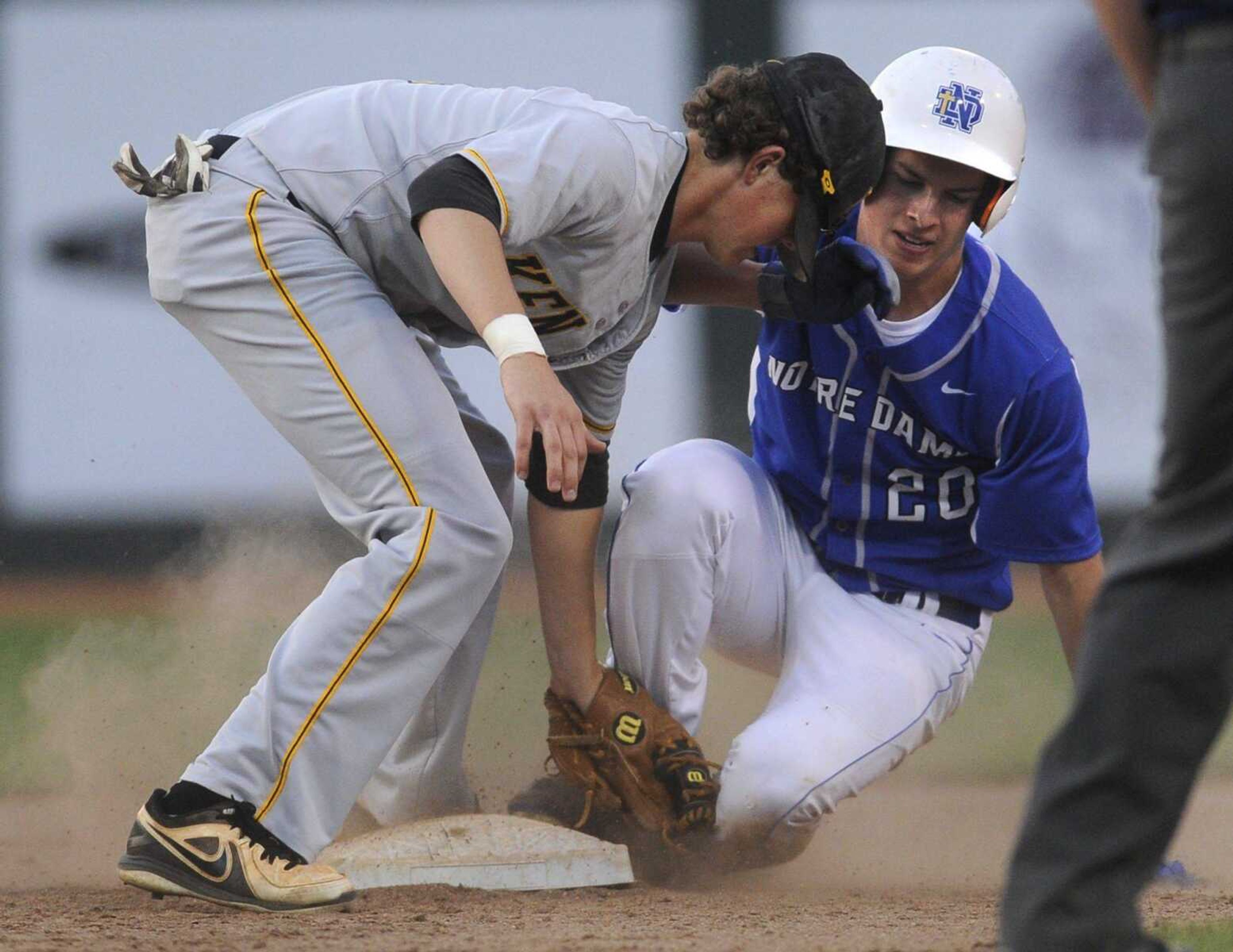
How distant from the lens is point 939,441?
301cm

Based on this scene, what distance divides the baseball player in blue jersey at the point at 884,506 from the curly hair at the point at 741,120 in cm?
38

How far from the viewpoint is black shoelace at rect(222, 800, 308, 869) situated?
2.32 metres

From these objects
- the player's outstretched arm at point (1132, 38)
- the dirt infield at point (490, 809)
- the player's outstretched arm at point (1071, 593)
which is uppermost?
the player's outstretched arm at point (1132, 38)

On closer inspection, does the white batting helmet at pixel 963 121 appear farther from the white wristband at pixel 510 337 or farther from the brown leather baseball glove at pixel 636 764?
the brown leather baseball glove at pixel 636 764

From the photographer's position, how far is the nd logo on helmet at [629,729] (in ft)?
9.62

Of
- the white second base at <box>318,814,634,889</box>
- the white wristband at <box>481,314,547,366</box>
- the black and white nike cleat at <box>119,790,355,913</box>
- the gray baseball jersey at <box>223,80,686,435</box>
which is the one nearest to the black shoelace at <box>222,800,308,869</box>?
the black and white nike cleat at <box>119,790,355,913</box>

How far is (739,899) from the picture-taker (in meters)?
2.71

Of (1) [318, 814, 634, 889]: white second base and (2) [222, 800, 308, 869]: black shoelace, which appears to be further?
(1) [318, 814, 634, 889]: white second base

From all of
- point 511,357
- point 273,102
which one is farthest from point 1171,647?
point 273,102

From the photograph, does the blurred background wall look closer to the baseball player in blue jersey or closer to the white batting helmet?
the baseball player in blue jersey

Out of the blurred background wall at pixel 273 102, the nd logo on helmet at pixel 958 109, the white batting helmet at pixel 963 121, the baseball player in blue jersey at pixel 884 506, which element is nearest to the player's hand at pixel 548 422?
the baseball player in blue jersey at pixel 884 506

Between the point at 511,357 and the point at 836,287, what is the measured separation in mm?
955

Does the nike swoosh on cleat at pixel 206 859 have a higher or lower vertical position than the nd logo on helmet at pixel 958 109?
lower

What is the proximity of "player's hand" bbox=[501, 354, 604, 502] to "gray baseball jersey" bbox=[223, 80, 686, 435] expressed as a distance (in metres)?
0.29
